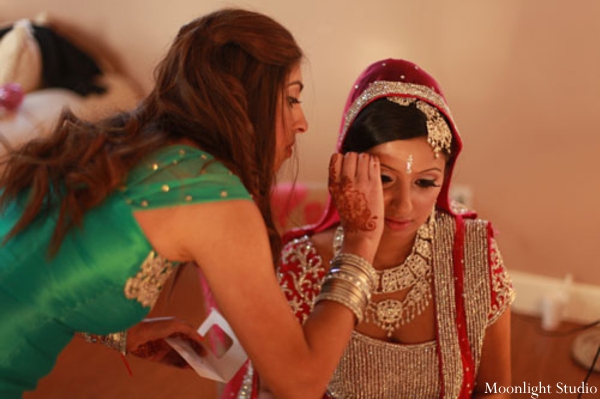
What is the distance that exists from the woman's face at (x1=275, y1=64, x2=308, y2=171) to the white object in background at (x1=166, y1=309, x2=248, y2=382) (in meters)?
0.36

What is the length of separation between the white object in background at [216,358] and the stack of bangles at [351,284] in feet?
0.80

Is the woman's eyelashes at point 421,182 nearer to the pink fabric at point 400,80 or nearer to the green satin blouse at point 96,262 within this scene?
the pink fabric at point 400,80

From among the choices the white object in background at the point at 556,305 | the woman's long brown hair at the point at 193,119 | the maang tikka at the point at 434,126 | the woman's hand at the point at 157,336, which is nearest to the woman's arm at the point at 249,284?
the woman's long brown hair at the point at 193,119

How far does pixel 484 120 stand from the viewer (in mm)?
2607

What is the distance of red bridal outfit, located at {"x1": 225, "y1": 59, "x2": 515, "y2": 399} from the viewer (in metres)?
1.50

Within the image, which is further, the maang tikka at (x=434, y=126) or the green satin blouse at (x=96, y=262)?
the maang tikka at (x=434, y=126)

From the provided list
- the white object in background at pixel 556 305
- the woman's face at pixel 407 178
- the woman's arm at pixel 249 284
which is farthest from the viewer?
the white object in background at pixel 556 305

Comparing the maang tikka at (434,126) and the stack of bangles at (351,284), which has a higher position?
the maang tikka at (434,126)

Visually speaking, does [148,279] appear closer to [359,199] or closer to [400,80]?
[359,199]

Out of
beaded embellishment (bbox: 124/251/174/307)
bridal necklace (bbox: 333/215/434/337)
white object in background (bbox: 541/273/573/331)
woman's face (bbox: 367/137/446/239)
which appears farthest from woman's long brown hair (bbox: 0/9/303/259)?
white object in background (bbox: 541/273/573/331)

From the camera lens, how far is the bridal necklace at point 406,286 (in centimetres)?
151

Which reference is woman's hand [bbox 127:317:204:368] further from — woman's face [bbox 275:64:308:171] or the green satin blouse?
woman's face [bbox 275:64:308:171]

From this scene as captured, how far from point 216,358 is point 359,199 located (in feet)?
1.40

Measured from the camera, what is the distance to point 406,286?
5.05 ft
